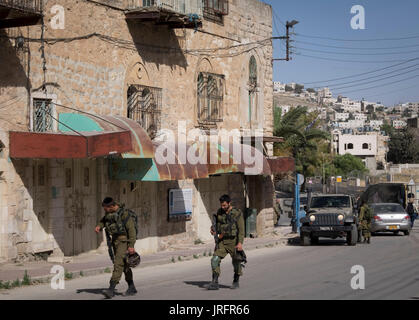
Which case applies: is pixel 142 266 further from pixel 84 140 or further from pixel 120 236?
pixel 120 236

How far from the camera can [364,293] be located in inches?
485

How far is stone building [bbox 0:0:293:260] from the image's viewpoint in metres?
17.2

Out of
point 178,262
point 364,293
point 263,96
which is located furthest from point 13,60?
point 263,96

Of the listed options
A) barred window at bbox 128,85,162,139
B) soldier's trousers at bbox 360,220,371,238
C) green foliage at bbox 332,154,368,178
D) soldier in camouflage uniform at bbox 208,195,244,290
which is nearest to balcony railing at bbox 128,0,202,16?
barred window at bbox 128,85,162,139

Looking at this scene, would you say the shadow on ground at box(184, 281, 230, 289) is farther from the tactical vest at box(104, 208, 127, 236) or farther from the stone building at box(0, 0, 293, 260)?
the stone building at box(0, 0, 293, 260)

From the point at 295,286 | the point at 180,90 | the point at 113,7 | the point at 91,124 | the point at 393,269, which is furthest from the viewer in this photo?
the point at 180,90

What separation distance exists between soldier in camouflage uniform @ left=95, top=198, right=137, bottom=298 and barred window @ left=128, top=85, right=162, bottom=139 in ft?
34.3

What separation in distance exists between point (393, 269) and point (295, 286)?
4.10 metres

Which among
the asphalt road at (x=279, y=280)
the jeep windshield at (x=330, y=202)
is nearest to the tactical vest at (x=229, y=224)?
the asphalt road at (x=279, y=280)

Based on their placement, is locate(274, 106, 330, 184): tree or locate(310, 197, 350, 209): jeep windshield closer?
locate(310, 197, 350, 209): jeep windshield

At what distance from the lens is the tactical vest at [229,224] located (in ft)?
42.5

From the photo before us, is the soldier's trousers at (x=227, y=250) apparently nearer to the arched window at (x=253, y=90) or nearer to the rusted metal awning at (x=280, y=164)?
the rusted metal awning at (x=280, y=164)

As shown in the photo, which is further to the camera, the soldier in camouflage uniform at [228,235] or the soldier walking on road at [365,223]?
the soldier walking on road at [365,223]
